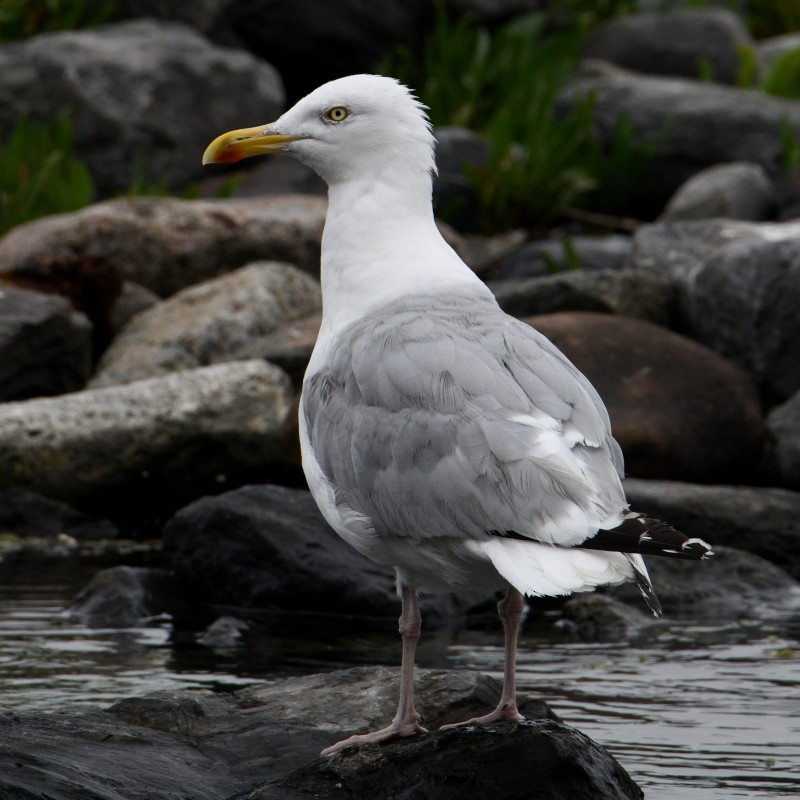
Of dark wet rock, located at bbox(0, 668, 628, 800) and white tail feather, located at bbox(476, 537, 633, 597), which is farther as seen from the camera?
dark wet rock, located at bbox(0, 668, 628, 800)

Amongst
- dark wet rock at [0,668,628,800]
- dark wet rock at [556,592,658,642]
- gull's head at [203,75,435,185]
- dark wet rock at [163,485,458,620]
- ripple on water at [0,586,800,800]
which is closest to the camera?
dark wet rock at [0,668,628,800]

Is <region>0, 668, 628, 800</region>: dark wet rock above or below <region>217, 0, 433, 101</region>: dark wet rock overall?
below

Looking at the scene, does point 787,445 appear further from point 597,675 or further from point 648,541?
point 648,541

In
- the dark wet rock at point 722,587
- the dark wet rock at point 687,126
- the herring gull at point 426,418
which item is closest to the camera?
the herring gull at point 426,418

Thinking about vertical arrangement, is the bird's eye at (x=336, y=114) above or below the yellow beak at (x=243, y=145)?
above

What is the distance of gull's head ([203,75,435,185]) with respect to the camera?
203 inches

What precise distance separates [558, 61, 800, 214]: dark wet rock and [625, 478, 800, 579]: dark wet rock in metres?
7.38

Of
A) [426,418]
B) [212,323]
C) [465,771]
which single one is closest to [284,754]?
[465,771]

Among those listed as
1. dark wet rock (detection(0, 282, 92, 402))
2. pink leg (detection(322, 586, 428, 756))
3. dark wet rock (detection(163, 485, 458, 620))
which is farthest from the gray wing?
dark wet rock (detection(0, 282, 92, 402))

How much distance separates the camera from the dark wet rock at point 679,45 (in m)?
17.7

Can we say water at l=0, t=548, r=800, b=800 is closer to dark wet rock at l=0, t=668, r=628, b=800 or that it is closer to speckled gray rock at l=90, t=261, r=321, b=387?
dark wet rock at l=0, t=668, r=628, b=800

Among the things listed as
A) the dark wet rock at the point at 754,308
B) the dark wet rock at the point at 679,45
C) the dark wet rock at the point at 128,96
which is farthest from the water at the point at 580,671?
the dark wet rock at the point at 679,45

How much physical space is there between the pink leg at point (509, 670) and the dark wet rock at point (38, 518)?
15.3ft

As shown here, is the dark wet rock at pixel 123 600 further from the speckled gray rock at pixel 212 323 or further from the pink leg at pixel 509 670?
the pink leg at pixel 509 670
